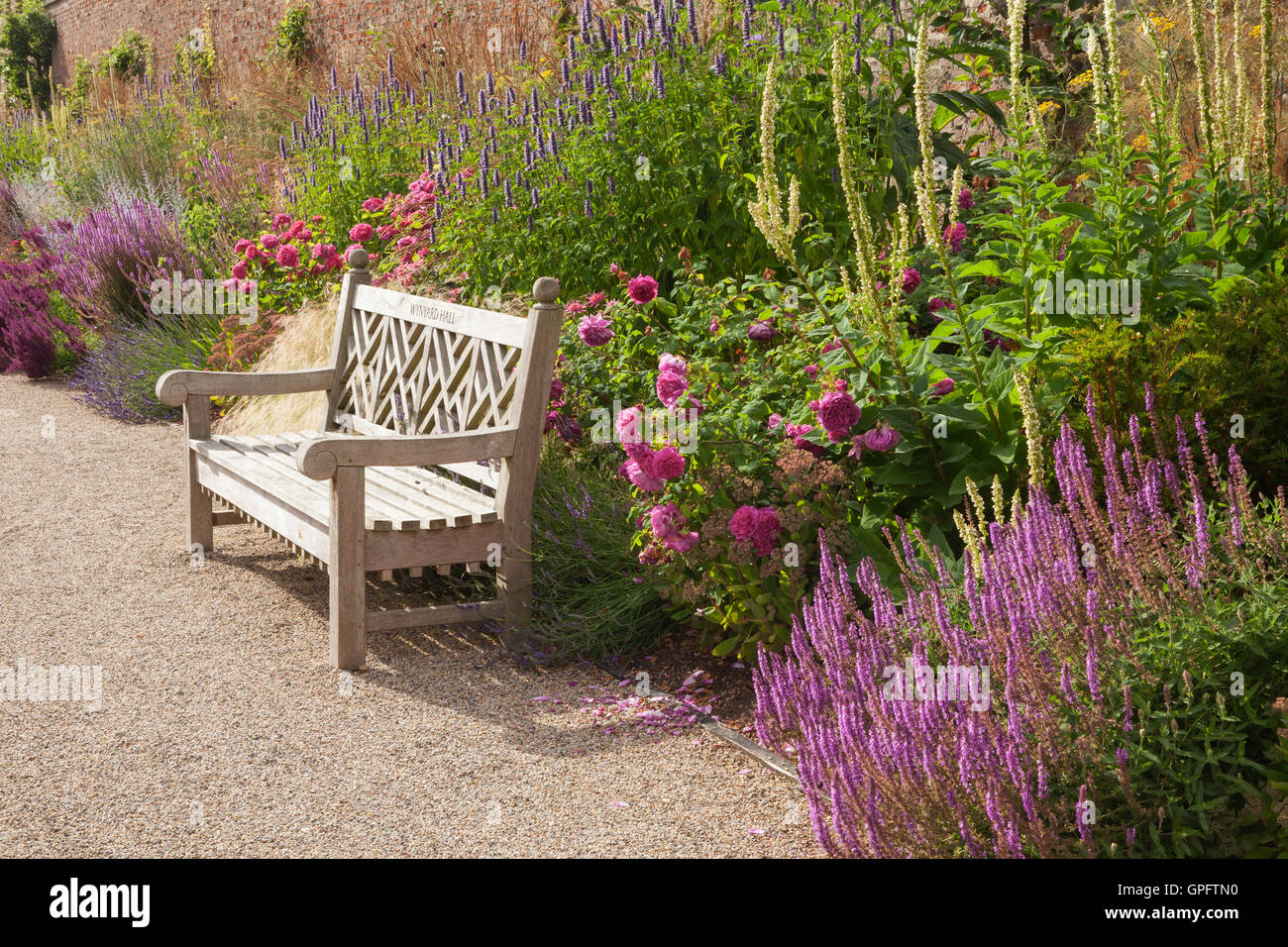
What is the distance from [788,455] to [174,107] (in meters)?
11.6

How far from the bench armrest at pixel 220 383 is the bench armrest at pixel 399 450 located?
1.37m

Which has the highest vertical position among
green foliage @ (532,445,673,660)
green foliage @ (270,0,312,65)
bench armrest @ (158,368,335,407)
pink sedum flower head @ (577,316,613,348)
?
green foliage @ (270,0,312,65)

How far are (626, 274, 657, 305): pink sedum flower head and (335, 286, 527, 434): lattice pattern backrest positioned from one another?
401mm

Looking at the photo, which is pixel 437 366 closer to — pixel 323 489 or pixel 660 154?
pixel 323 489

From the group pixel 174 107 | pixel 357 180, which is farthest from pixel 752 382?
pixel 174 107

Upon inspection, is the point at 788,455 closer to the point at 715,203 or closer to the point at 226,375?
the point at 715,203

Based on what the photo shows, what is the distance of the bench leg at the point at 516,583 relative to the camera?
387 cm

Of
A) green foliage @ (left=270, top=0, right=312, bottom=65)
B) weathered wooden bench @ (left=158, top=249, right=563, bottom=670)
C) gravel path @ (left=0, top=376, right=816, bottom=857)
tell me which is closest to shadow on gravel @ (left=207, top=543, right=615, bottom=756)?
gravel path @ (left=0, top=376, right=816, bottom=857)

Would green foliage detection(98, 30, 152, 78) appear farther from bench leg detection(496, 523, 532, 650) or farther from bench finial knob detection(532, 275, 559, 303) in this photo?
bench leg detection(496, 523, 532, 650)

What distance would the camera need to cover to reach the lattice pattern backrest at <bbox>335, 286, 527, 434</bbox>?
4.12 m

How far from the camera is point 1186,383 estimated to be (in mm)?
2988

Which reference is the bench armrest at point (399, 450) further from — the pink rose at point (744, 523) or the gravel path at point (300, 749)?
the pink rose at point (744, 523)

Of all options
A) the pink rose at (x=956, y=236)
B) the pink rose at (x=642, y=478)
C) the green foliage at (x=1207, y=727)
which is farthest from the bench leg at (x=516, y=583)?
the green foliage at (x=1207, y=727)

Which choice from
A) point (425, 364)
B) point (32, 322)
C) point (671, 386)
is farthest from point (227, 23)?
point (671, 386)
